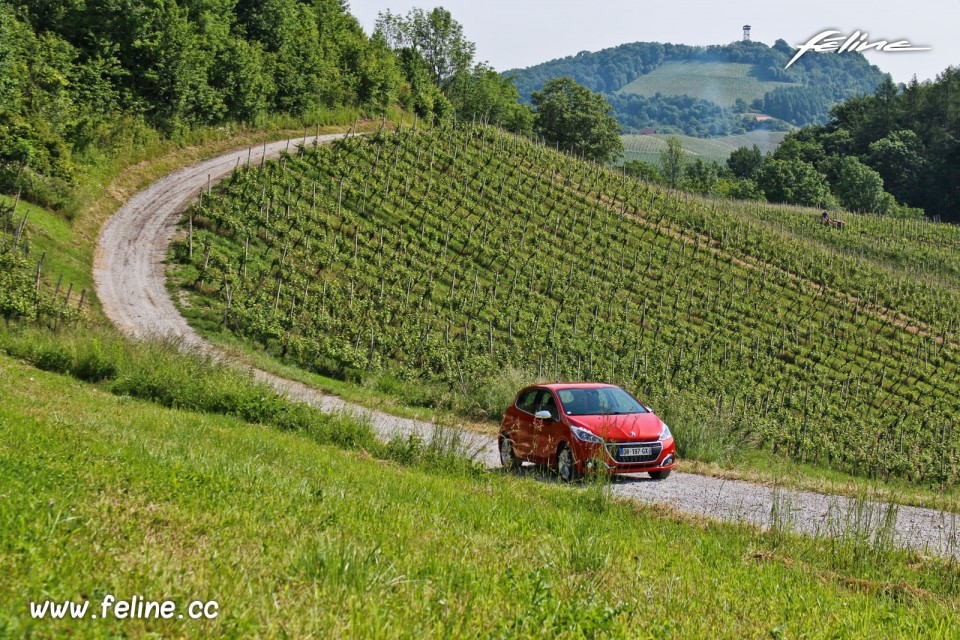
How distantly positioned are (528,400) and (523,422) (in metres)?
0.63

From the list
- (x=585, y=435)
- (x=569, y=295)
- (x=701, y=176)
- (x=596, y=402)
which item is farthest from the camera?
(x=701, y=176)

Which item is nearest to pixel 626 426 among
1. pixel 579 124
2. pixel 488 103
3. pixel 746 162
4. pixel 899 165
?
pixel 579 124

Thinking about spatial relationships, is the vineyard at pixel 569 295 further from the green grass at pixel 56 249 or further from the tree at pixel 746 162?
the tree at pixel 746 162

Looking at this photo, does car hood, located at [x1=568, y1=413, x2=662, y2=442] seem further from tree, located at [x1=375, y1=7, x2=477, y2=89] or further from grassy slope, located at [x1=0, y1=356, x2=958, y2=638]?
tree, located at [x1=375, y1=7, x2=477, y2=89]

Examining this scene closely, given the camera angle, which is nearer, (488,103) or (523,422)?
Result: (523,422)

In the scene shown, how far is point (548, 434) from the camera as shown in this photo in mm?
13750

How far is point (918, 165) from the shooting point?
401ft

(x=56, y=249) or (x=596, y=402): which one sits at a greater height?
(x=56, y=249)

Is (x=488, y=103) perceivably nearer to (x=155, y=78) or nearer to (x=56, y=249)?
(x=155, y=78)

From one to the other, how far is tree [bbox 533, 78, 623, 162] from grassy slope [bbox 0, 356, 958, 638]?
9397 centimetres

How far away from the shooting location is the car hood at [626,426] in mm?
13117

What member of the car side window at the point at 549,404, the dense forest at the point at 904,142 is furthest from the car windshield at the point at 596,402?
the dense forest at the point at 904,142

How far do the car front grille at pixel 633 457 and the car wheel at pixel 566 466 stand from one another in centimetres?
64

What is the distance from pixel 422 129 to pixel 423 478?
5261 centimetres
